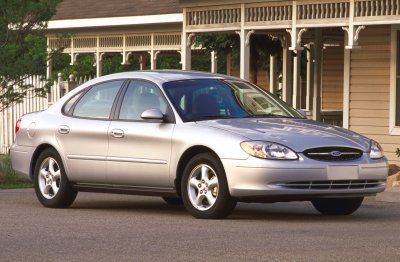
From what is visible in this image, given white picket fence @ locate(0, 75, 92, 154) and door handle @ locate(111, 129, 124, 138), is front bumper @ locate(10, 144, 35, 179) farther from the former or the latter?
white picket fence @ locate(0, 75, 92, 154)

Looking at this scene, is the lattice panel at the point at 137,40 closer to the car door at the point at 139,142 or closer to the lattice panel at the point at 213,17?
the lattice panel at the point at 213,17

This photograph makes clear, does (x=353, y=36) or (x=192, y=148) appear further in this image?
(x=353, y=36)

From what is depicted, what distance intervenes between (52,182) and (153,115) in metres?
1.90

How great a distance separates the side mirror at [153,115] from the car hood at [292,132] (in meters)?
0.44

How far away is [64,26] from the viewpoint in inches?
1481

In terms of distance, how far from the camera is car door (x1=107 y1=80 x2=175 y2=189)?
1368 cm

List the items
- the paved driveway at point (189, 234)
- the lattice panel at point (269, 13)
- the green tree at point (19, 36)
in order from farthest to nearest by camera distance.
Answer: the lattice panel at point (269, 13) → the green tree at point (19, 36) → the paved driveway at point (189, 234)

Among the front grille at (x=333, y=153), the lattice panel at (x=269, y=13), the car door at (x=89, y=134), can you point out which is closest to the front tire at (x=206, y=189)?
the front grille at (x=333, y=153)

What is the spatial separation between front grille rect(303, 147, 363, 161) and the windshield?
1.17m

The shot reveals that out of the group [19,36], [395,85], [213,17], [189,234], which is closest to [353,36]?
[395,85]

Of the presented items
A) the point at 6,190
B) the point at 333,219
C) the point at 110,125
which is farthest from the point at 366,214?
the point at 6,190

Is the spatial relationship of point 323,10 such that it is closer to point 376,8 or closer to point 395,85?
point 376,8

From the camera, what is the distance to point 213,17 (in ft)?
89.7

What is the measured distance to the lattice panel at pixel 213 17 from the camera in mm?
26633
